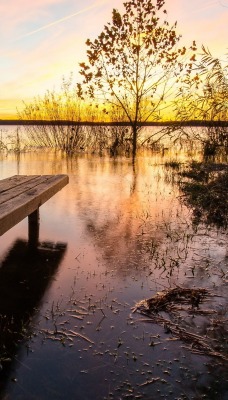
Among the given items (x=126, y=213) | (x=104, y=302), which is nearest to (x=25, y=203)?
(x=104, y=302)

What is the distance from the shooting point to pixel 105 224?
17.3ft

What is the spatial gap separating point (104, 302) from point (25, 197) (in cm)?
136

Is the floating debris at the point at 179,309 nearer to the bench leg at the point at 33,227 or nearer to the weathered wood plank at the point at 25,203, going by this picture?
the weathered wood plank at the point at 25,203

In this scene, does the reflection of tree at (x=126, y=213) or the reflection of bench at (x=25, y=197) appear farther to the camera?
the reflection of tree at (x=126, y=213)

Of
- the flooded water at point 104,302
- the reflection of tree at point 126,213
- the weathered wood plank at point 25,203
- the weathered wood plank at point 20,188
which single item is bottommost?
the flooded water at point 104,302

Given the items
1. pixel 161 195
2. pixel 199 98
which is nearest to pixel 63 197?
pixel 161 195

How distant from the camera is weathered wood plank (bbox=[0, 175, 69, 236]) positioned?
9.77 ft

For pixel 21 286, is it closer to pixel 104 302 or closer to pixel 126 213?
pixel 104 302

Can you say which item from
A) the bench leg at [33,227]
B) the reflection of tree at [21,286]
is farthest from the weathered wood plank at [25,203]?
the reflection of tree at [21,286]

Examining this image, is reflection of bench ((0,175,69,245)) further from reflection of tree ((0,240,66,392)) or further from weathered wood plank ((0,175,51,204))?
reflection of tree ((0,240,66,392))

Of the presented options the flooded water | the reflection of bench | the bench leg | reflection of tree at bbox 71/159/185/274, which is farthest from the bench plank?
reflection of tree at bbox 71/159/185/274

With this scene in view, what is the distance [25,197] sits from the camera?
3.74m

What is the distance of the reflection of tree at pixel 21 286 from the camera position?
2434mm

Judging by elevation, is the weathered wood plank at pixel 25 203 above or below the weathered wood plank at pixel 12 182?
below
